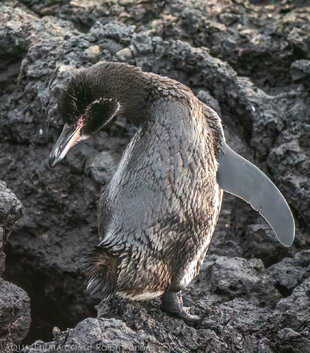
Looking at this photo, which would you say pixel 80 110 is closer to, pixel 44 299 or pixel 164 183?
pixel 164 183

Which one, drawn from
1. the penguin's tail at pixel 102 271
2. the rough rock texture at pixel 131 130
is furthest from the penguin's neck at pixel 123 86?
the rough rock texture at pixel 131 130

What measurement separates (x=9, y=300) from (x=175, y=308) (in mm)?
738

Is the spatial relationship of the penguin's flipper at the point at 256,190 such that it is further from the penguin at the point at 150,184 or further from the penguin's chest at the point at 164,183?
the penguin's chest at the point at 164,183


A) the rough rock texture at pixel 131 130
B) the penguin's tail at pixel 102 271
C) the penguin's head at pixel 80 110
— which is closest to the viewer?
the penguin's tail at pixel 102 271

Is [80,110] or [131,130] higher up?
[80,110]

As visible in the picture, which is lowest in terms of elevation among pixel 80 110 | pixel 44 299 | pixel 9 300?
pixel 44 299

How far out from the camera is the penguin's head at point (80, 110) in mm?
3324

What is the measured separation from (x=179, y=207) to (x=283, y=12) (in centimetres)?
236

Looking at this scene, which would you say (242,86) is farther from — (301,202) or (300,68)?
(301,202)

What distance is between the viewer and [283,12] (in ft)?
17.0

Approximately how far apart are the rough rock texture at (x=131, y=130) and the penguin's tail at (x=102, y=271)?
0.74 meters

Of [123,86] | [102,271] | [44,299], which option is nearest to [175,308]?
[102,271]

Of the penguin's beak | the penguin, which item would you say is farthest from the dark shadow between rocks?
the penguin's beak

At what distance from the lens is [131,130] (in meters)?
4.54
